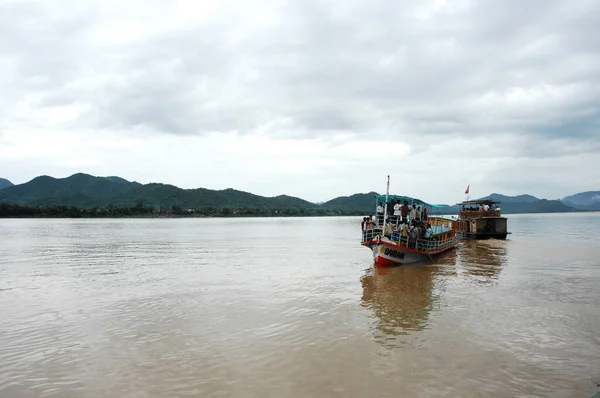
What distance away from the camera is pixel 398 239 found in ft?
80.7

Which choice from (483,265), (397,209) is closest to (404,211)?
(397,209)

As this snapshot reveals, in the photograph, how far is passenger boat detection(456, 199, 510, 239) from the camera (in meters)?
49.9

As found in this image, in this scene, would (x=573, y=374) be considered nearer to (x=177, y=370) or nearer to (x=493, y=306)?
(x=493, y=306)

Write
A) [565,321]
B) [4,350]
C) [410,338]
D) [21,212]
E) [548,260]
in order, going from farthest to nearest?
[21,212] < [548,260] < [565,321] < [410,338] < [4,350]

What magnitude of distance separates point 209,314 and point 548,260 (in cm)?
2623

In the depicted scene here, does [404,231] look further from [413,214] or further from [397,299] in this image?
[397,299]

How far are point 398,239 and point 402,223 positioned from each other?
107 centimetres

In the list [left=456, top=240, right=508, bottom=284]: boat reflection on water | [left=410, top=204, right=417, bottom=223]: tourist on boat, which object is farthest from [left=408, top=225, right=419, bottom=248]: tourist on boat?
[left=456, top=240, right=508, bottom=284]: boat reflection on water

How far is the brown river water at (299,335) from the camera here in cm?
751

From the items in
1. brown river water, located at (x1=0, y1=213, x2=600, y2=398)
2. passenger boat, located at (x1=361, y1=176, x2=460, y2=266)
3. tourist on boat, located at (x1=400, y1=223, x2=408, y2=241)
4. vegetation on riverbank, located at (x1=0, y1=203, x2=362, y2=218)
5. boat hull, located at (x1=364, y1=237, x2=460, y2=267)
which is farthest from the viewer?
vegetation on riverbank, located at (x1=0, y1=203, x2=362, y2=218)

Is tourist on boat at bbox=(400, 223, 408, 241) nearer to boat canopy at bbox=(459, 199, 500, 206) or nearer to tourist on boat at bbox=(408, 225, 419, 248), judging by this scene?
tourist on boat at bbox=(408, 225, 419, 248)

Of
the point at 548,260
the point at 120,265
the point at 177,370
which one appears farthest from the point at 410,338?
the point at 548,260

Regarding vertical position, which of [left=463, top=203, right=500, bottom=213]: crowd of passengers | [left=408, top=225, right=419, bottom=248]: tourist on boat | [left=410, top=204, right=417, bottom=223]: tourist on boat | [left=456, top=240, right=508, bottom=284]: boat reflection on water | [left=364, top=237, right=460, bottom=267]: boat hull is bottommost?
[left=456, top=240, right=508, bottom=284]: boat reflection on water

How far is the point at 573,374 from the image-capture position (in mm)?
7945
